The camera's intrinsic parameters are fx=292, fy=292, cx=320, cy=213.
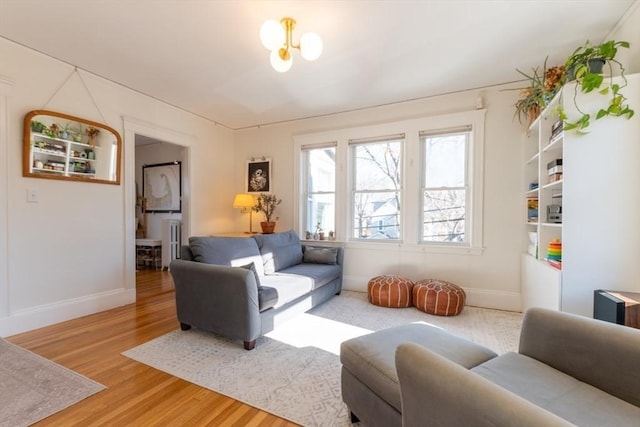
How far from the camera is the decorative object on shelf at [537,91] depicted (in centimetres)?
242

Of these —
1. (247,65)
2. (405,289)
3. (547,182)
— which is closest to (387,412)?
(405,289)

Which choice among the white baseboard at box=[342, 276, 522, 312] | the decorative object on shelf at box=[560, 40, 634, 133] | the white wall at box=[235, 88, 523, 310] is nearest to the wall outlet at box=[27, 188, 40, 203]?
the white wall at box=[235, 88, 523, 310]

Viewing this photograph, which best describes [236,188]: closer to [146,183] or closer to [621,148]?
[146,183]

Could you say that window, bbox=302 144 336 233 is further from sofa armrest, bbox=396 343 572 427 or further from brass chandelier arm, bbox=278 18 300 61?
sofa armrest, bbox=396 343 572 427

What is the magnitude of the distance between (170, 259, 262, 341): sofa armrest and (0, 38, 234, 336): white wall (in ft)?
4.06

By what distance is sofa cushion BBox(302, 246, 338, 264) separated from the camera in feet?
12.1

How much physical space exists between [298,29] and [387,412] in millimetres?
2572

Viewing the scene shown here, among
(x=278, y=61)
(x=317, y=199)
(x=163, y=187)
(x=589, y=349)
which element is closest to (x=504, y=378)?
(x=589, y=349)

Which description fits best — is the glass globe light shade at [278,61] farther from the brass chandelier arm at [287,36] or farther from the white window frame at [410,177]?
the white window frame at [410,177]

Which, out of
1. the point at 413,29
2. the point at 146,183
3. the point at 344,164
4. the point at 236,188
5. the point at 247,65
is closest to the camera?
the point at 413,29

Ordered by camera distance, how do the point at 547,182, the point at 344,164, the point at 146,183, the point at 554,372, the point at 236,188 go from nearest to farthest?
1. the point at 554,372
2. the point at 547,182
3. the point at 344,164
4. the point at 236,188
5. the point at 146,183

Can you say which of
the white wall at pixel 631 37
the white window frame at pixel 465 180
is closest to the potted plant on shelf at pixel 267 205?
the white window frame at pixel 465 180

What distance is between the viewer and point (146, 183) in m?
6.03

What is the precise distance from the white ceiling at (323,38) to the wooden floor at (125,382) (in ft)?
8.25
